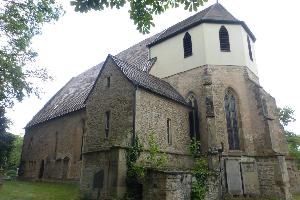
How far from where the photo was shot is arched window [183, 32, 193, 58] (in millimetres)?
21086

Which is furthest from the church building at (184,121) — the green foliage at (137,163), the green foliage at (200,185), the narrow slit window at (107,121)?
the green foliage at (200,185)

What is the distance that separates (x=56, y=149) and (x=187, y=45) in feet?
49.1

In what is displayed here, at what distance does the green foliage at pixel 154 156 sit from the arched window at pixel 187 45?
8808mm

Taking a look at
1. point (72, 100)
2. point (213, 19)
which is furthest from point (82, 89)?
point (213, 19)

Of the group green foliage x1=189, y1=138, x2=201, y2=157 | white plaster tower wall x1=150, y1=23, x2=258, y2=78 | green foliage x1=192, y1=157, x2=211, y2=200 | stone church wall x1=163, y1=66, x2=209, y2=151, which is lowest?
green foliage x1=192, y1=157, x2=211, y2=200

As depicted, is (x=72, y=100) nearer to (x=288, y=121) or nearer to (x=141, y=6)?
(x=141, y=6)

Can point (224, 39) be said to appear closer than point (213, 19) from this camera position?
Yes

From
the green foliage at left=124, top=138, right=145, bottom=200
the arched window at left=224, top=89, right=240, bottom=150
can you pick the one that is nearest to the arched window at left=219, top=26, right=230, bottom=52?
the arched window at left=224, top=89, right=240, bottom=150

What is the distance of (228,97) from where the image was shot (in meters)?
19.2

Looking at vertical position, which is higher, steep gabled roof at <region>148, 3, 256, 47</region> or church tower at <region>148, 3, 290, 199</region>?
steep gabled roof at <region>148, 3, 256, 47</region>

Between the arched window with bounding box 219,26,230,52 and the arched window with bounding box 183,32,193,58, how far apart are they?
7.75 feet

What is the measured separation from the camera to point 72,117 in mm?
23719

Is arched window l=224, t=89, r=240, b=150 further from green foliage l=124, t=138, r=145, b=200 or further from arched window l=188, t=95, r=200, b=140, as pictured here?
green foliage l=124, t=138, r=145, b=200

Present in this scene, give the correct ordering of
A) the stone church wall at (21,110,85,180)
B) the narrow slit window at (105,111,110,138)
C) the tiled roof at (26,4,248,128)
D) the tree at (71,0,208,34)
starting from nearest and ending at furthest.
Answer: the tree at (71,0,208,34) < the narrow slit window at (105,111,110,138) < the tiled roof at (26,4,248,128) < the stone church wall at (21,110,85,180)
